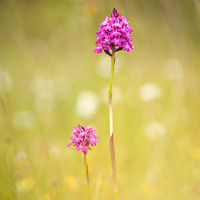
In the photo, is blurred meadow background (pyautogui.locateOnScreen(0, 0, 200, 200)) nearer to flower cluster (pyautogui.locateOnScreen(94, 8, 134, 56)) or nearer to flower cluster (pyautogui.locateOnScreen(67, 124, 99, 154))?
flower cluster (pyautogui.locateOnScreen(67, 124, 99, 154))

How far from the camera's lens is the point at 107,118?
2174 millimetres

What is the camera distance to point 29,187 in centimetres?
125

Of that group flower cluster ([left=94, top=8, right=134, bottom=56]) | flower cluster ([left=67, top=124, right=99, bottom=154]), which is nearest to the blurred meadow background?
flower cluster ([left=67, top=124, right=99, bottom=154])

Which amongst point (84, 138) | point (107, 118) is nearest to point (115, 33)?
point (84, 138)

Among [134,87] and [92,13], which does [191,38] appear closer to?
[92,13]

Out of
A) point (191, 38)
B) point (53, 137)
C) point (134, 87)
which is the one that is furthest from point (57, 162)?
Answer: point (134, 87)

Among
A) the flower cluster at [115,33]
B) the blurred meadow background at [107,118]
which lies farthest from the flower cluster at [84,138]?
the blurred meadow background at [107,118]

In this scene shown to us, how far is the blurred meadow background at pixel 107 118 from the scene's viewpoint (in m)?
1.36

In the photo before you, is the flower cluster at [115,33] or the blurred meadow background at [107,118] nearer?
the flower cluster at [115,33]

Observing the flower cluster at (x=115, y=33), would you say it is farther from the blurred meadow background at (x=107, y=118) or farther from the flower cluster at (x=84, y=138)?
the blurred meadow background at (x=107, y=118)

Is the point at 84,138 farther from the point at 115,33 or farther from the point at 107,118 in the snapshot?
the point at 107,118

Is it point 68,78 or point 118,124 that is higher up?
point 68,78

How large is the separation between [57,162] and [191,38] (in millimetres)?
1231

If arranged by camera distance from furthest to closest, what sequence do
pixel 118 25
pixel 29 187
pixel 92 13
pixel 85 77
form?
pixel 85 77
pixel 92 13
pixel 29 187
pixel 118 25
